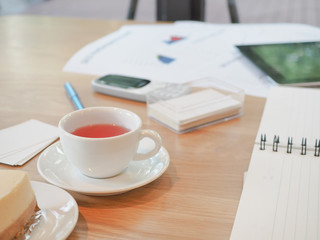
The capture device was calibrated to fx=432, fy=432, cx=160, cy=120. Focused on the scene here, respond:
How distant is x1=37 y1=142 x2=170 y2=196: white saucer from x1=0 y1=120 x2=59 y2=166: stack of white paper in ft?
0.16

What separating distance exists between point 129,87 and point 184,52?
35cm

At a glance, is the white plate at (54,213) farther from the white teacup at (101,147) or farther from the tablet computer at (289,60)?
the tablet computer at (289,60)

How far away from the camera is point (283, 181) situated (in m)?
0.52

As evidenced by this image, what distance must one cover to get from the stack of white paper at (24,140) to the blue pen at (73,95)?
85 millimetres

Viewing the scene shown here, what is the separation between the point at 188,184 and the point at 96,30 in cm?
95

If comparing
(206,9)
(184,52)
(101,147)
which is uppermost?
(101,147)

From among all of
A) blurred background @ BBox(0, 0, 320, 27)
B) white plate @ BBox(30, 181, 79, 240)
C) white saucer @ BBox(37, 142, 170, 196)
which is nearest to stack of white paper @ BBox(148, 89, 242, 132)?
white saucer @ BBox(37, 142, 170, 196)

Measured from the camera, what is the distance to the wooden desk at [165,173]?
0.48 m

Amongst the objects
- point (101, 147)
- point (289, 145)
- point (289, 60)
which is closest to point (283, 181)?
point (289, 145)

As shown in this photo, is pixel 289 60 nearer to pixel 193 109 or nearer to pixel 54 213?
pixel 193 109

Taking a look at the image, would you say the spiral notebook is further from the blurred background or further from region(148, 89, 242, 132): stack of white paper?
the blurred background

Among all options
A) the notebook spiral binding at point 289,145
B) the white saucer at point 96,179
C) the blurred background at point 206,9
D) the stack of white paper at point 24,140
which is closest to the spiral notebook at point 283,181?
the notebook spiral binding at point 289,145

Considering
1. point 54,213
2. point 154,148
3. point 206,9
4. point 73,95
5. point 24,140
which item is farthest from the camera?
point 206,9

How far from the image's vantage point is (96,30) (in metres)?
1.40
